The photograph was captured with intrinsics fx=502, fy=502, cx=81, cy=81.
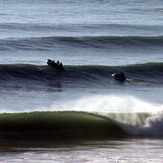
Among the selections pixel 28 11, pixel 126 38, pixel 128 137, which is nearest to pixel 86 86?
pixel 128 137

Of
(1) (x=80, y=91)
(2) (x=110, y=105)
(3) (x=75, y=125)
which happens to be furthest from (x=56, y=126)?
(1) (x=80, y=91)

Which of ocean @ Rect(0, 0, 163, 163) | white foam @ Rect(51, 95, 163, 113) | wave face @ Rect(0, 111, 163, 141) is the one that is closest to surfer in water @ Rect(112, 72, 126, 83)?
ocean @ Rect(0, 0, 163, 163)

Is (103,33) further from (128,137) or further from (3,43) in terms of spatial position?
(128,137)

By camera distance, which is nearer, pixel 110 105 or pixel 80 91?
Answer: pixel 110 105

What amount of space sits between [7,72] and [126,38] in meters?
Result: 12.6

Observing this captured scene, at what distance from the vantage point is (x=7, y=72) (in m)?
19.0

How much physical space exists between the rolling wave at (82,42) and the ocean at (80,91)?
0.05 meters

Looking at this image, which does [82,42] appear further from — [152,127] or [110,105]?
[152,127]

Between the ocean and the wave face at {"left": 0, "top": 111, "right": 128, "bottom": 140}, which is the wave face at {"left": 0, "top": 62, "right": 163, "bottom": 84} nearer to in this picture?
the ocean

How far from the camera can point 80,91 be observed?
55.0 feet

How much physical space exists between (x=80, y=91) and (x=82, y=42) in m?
11.3

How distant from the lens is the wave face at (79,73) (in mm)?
18969

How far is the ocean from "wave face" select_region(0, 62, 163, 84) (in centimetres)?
4

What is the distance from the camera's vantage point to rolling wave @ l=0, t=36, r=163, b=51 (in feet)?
84.1
